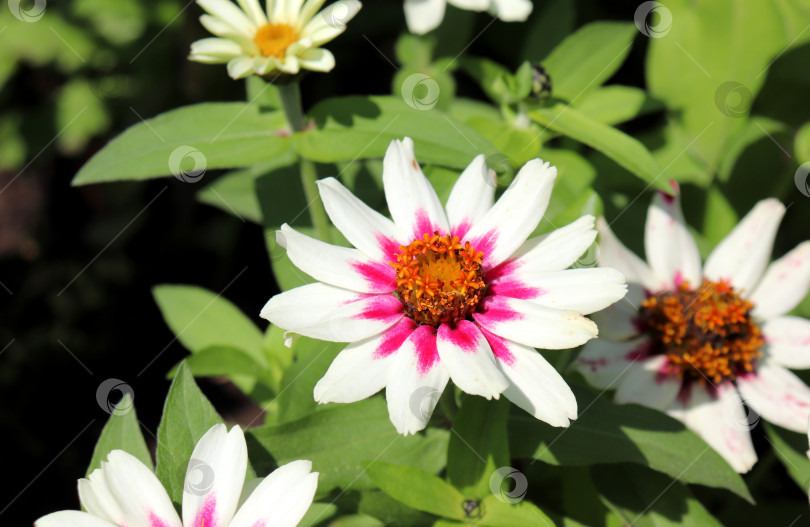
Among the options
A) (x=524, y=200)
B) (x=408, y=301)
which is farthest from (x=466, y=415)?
(x=524, y=200)

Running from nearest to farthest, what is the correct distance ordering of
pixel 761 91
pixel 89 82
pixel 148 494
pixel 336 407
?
pixel 148 494
pixel 336 407
pixel 761 91
pixel 89 82

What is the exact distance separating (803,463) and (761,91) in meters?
1.20

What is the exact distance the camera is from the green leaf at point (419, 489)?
4.29ft

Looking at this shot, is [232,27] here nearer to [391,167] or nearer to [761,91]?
[391,167]

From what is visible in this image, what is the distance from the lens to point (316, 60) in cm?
154

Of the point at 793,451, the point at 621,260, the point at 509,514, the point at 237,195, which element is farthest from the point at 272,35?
the point at 793,451

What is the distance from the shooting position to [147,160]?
1608mm

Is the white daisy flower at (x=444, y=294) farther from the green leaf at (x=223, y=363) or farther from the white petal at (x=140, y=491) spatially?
the green leaf at (x=223, y=363)

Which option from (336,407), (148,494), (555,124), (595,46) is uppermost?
(595,46)

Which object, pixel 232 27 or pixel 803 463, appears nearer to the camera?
pixel 232 27

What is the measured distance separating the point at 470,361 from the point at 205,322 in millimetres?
922

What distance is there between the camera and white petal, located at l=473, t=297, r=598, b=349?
1172 mm

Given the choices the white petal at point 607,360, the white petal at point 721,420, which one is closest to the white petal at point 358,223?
the white petal at point 607,360

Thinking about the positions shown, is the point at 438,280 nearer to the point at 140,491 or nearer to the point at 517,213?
the point at 517,213
